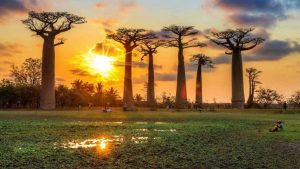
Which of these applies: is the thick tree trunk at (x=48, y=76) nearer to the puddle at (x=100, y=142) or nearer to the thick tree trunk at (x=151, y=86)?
the thick tree trunk at (x=151, y=86)

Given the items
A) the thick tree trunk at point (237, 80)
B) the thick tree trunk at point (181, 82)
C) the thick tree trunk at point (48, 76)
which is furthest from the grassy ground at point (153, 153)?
the thick tree trunk at point (181, 82)

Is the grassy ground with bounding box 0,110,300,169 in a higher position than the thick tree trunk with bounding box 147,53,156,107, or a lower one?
lower

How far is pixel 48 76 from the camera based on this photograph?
7056 centimetres

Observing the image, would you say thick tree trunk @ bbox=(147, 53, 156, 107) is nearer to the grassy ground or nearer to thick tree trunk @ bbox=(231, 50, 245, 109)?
thick tree trunk @ bbox=(231, 50, 245, 109)

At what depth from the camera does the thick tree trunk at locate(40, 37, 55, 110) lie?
2761 inches

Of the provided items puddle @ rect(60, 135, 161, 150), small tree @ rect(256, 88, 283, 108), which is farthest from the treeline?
puddle @ rect(60, 135, 161, 150)

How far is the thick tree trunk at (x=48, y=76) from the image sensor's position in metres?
70.1

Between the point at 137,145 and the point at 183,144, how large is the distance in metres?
1.68

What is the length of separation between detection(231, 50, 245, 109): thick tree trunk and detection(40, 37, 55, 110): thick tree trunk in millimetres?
27556

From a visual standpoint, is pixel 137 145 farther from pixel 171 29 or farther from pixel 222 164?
pixel 171 29

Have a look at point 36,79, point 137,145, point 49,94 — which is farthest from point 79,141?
point 36,79

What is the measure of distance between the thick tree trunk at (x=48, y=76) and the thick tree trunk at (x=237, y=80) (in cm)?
2756

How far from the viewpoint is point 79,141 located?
19297mm

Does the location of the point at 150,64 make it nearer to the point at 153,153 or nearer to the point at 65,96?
the point at 65,96
